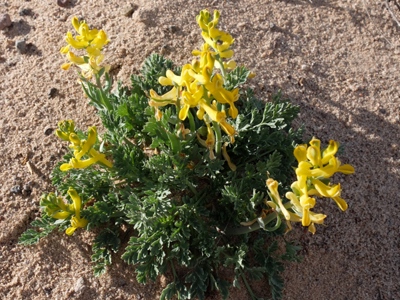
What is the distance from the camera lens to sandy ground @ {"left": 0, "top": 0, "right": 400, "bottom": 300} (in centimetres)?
289

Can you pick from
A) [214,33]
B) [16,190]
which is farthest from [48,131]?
[214,33]

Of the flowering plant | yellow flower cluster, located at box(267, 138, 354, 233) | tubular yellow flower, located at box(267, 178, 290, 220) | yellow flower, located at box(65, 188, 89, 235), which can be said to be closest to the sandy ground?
the flowering plant

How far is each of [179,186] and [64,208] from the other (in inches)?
23.6

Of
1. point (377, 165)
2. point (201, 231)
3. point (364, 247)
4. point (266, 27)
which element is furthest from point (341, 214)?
point (266, 27)

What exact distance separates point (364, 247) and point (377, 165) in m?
0.57

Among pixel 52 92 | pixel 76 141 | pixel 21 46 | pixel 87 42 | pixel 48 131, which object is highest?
pixel 87 42

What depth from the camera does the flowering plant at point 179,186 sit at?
252cm

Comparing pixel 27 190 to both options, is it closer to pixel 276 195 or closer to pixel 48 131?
pixel 48 131

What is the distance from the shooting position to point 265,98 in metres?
3.40

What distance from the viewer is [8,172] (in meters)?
3.17

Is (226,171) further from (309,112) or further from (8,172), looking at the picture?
(8,172)

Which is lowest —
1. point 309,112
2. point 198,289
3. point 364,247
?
point 364,247

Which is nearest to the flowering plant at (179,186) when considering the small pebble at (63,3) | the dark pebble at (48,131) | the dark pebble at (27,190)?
the dark pebble at (27,190)

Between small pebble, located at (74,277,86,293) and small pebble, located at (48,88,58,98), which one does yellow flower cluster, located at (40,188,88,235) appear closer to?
small pebble, located at (74,277,86,293)
